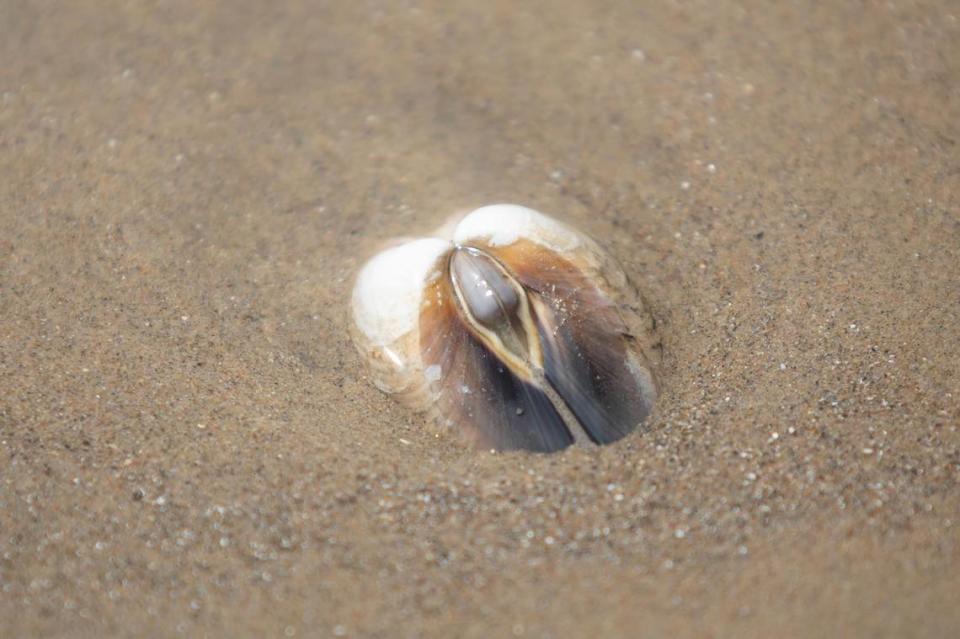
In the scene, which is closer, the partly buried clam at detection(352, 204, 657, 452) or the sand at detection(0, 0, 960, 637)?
the sand at detection(0, 0, 960, 637)

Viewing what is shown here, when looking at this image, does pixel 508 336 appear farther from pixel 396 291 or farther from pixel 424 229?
pixel 424 229

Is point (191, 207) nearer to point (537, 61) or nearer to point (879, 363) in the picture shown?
point (537, 61)

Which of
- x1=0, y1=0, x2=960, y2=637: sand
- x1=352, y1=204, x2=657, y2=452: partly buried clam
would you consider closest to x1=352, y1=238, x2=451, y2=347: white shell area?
x1=352, y1=204, x2=657, y2=452: partly buried clam

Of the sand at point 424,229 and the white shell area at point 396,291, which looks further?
the white shell area at point 396,291

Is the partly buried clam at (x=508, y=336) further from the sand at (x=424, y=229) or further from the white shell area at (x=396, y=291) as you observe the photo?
the sand at (x=424, y=229)

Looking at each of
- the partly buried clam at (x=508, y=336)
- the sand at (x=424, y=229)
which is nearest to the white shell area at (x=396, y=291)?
the partly buried clam at (x=508, y=336)

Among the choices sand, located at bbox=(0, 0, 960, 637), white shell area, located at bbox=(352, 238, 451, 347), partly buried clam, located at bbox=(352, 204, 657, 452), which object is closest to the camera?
sand, located at bbox=(0, 0, 960, 637)

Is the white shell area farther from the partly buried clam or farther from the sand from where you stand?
the sand
